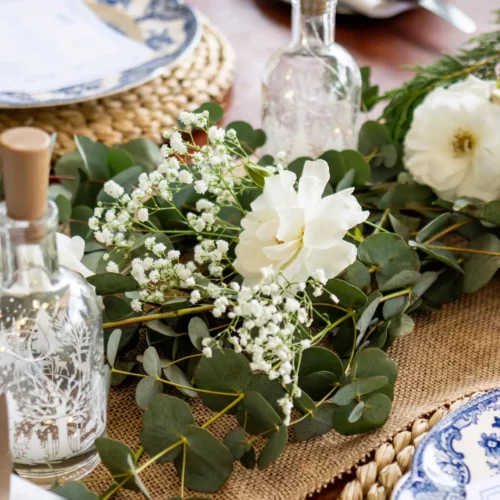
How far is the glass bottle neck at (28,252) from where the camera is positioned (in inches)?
17.4

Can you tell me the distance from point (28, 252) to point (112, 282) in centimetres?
14

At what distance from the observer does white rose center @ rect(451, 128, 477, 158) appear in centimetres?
75

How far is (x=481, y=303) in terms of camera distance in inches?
28.1

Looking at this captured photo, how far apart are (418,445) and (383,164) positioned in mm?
369

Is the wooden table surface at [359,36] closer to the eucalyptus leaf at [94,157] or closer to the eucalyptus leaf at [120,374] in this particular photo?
the eucalyptus leaf at [94,157]

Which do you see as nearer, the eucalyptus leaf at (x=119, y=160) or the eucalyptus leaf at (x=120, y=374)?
the eucalyptus leaf at (x=120, y=374)

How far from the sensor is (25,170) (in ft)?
1.38

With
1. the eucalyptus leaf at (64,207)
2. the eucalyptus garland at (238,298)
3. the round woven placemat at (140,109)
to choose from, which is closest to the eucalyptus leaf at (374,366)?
the eucalyptus garland at (238,298)

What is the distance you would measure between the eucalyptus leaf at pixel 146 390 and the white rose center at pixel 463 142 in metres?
0.37

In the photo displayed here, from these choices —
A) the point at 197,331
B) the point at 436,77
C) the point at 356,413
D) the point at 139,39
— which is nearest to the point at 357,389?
the point at 356,413

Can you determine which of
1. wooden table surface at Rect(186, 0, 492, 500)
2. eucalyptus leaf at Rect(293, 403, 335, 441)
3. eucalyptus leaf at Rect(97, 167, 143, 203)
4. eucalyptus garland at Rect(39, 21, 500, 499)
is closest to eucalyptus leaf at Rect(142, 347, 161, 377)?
eucalyptus garland at Rect(39, 21, 500, 499)

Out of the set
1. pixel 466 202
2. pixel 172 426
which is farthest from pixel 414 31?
pixel 172 426

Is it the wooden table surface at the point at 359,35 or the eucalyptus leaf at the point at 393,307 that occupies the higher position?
the eucalyptus leaf at the point at 393,307

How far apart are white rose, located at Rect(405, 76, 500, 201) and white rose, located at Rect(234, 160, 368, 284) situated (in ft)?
0.73
